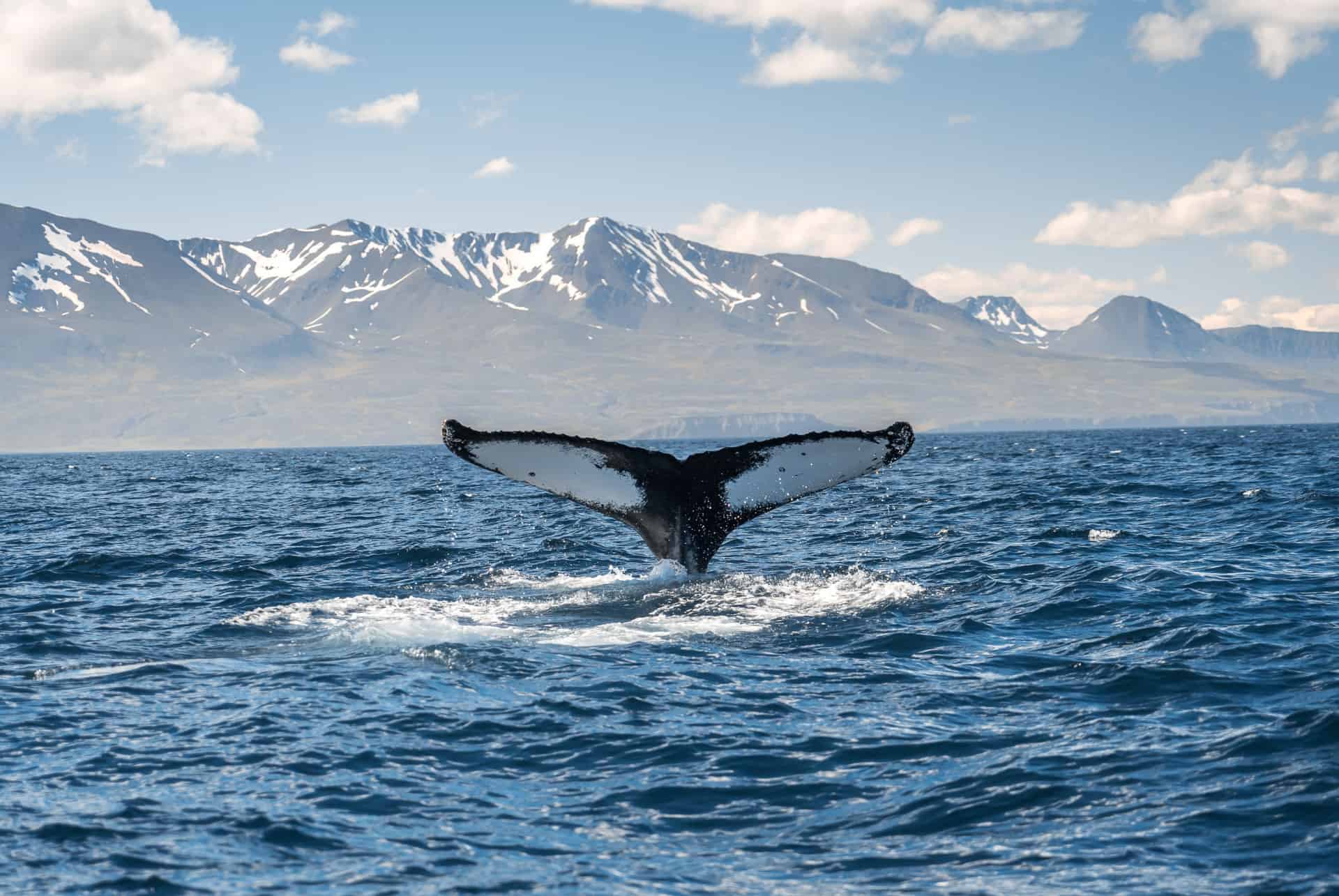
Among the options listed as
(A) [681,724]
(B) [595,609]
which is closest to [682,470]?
(B) [595,609]

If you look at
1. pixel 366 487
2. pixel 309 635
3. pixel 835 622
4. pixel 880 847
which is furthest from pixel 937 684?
pixel 366 487

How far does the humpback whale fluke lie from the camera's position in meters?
11.0

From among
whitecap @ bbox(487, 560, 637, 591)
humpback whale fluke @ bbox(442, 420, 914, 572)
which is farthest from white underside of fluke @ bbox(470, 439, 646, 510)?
whitecap @ bbox(487, 560, 637, 591)

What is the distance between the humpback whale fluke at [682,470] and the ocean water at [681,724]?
3.33 ft

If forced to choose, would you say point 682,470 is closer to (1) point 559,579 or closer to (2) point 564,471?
(2) point 564,471

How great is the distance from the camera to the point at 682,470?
40.6 feet

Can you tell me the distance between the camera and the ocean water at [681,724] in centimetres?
641

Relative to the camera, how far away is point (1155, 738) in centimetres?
823

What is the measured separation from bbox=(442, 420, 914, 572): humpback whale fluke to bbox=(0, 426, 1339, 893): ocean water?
1014 millimetres

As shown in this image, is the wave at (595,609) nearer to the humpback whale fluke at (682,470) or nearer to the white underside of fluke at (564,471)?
the humpback whale fluke at (682,470)

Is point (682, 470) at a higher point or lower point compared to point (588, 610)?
higher

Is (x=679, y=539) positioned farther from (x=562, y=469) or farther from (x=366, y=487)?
(x=366, y=487)

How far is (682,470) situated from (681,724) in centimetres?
387

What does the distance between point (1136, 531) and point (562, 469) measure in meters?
13.2
